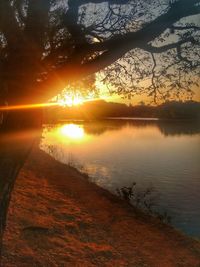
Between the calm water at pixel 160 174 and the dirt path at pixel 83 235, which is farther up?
the dirt path at pixel 83 235

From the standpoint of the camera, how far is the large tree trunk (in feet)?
22.7

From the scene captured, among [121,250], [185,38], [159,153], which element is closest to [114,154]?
[159,153]

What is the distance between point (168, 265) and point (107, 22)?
6.39 m

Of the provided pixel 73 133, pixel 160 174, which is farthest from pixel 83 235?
pixel 73 133

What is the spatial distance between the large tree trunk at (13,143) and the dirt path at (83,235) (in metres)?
2.73

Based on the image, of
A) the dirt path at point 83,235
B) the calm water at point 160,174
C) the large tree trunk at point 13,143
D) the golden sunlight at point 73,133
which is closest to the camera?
the large tree trunk at point 13,143

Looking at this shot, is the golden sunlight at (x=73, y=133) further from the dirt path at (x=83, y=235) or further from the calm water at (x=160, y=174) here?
the dirt path at (x=83, y=235)

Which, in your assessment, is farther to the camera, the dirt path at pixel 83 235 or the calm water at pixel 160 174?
the calm water at pixel 160 174

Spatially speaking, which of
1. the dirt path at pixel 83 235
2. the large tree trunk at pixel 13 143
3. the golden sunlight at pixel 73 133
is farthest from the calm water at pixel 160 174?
the golden sunlight at pixel 73 133

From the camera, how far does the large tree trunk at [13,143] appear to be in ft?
22.7

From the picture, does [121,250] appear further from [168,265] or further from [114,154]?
[114,154]

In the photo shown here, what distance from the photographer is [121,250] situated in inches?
431

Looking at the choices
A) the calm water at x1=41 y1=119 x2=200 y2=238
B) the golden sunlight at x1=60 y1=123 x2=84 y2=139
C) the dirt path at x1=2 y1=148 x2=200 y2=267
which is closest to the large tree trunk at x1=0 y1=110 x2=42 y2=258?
the dirt path at x1=2 y1=148 x2=200 y2=267

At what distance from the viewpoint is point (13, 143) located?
7.01 metres
